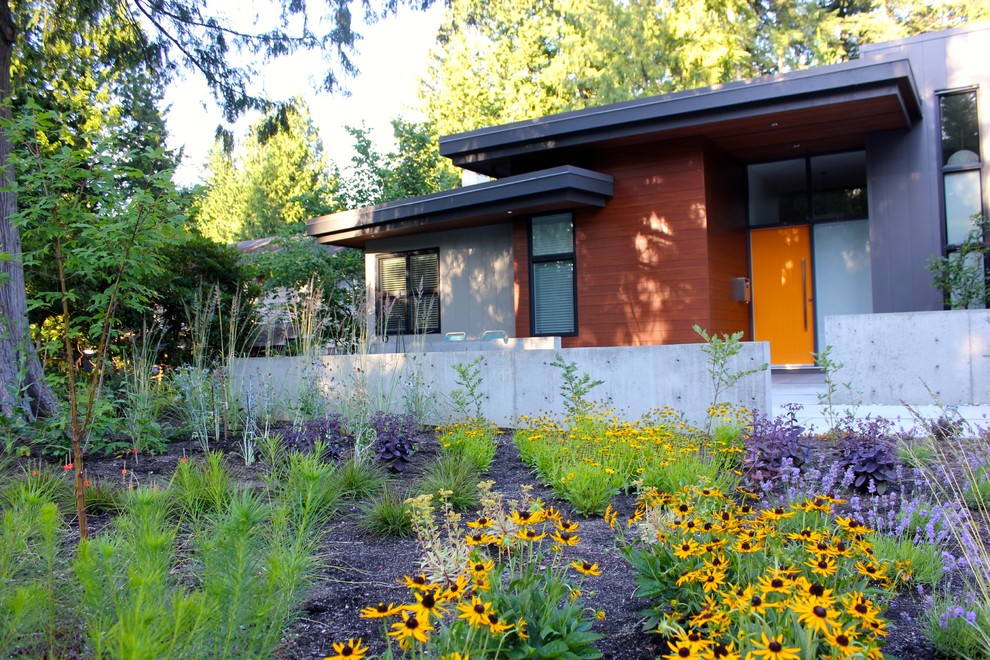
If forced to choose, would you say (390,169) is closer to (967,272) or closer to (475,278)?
(475,278)

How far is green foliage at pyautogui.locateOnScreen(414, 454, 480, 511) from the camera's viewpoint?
427 cm

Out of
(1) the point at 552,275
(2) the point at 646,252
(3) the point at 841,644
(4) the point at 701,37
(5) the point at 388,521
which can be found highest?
(4) the point at 701,37

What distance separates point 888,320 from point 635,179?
3690mm

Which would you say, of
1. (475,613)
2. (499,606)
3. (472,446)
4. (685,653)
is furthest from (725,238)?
(475,613)

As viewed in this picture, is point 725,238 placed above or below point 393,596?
above

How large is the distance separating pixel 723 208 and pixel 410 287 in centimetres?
506

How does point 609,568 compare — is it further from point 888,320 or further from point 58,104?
point 58,104

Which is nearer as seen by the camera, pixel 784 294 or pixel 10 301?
pixel 10 301

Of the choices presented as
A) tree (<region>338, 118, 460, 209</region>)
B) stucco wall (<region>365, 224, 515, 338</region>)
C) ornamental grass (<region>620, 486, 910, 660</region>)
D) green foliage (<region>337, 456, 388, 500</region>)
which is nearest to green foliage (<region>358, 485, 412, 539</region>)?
green foliage (<region>337, 456, 388, 500</region>)

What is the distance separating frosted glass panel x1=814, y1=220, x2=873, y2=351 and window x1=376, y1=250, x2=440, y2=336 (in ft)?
18.6

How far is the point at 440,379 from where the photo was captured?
809cm

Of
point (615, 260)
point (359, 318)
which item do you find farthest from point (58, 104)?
point (615, 260)

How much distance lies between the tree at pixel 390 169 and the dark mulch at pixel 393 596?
14.4 metres

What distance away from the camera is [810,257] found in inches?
439
